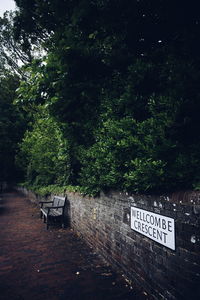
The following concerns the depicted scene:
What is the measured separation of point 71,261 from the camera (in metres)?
5.38

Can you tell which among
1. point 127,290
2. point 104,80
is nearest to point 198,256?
point 127,290

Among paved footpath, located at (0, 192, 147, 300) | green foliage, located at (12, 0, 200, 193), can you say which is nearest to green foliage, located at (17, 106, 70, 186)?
paved footpath, located at (0, 192, 147, 300)

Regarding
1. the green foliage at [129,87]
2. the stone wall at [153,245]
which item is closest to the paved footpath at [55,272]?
the stone wall at [153,245]

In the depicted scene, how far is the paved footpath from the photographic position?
389 centimetres

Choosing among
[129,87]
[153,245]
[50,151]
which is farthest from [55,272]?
[50,151]

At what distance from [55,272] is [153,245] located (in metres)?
2.41

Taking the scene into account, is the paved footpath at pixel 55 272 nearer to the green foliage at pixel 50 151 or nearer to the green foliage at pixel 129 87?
Result: the green foliage at pixel 129 87

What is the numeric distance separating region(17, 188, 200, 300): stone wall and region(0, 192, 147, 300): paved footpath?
0.33 metres

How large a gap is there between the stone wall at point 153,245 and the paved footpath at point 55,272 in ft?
1.09

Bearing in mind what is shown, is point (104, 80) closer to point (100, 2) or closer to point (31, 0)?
point (100, 2)

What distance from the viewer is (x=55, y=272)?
4770mm

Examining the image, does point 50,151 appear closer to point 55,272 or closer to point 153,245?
point 55,272

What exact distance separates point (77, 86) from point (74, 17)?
1448mm

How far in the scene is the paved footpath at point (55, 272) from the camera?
389cm
